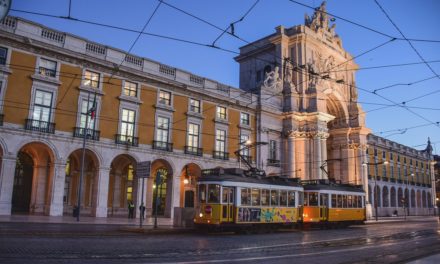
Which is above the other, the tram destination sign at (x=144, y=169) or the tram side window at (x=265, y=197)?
the tram destination sign at (x=144, y=169)

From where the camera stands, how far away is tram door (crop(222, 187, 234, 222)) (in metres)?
19.9

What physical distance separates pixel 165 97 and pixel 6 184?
13.7 meters

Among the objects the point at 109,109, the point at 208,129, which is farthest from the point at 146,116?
the point at 208,129

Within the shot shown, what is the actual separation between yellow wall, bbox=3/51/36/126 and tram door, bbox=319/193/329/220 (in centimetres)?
1999

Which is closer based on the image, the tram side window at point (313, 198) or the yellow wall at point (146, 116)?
the tram side window at point (313, 198)

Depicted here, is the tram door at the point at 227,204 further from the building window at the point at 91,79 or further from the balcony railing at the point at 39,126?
the building window at the point at 91,79

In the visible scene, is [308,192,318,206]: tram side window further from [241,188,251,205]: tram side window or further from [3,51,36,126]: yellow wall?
[3,51,36,126]: yellow wall

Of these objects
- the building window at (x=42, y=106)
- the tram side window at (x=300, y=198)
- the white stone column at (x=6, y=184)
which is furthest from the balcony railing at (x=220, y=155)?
the white stone column at (x=6, y=184)

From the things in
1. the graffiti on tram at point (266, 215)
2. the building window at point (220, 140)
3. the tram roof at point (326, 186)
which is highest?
the building window at point (220, 140)

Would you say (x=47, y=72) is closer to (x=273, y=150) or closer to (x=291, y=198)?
(x=291, y=198)

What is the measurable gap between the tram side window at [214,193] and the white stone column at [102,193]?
11174mm

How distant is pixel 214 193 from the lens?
2005 centimetres

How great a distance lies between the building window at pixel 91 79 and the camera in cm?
2814

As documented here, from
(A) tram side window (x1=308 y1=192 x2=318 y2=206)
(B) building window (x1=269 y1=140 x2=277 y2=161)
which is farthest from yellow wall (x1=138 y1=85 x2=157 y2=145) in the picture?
(B) building window (x1=269 y1=140 x2=277 y2=161)
